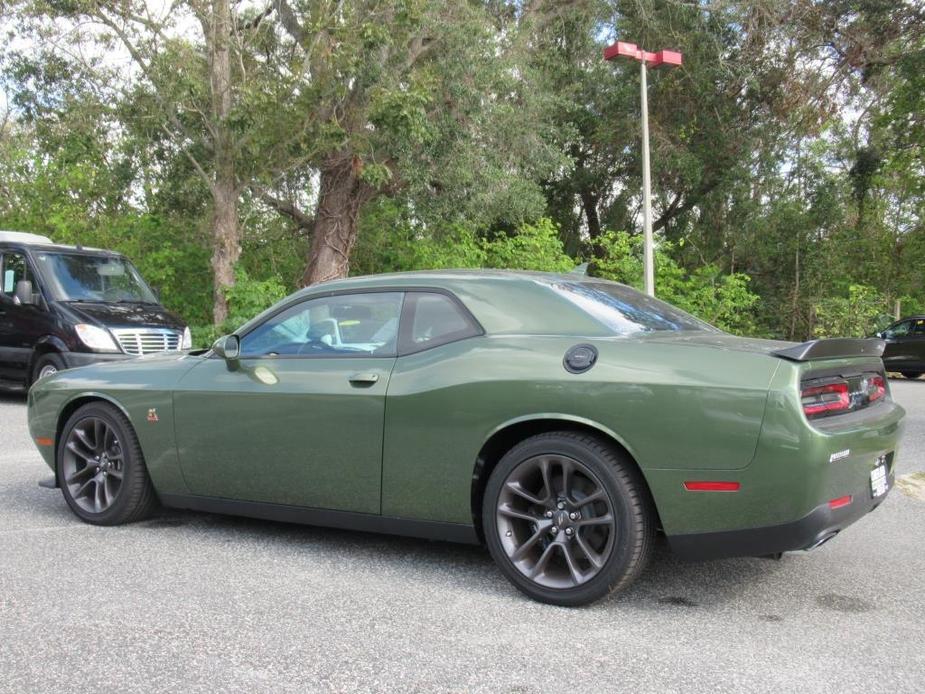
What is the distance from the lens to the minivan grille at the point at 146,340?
38.2ft

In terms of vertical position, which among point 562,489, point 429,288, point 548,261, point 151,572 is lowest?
Answer: point 151,572

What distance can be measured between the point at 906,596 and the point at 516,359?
2057mm

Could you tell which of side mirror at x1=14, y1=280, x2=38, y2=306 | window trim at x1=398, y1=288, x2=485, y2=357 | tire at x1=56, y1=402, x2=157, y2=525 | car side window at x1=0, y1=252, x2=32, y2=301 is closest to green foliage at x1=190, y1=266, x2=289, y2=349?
car side window at x1=0, y1=252, x2=32, y2=301

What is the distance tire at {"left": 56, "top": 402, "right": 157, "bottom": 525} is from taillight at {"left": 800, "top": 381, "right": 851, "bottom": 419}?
11.6 feet

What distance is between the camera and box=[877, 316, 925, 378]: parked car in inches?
787

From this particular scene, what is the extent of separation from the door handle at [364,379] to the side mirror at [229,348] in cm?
80

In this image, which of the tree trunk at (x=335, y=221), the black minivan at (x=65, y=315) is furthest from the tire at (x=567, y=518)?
the tree trunk at (x=335, y=221)

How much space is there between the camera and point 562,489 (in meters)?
3.89

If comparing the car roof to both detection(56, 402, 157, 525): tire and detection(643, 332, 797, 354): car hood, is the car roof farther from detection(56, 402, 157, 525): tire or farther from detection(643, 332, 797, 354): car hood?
detection(643, 332, 797, 354): car hood

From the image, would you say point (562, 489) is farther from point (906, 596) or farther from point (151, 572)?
point (151, 572)

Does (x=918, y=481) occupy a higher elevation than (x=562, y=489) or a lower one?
lower

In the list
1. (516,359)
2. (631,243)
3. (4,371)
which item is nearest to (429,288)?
(516,359)

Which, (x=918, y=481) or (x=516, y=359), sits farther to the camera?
(x=918, y=481)

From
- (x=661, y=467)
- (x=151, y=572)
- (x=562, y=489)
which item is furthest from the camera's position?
(x=151, y=572)
